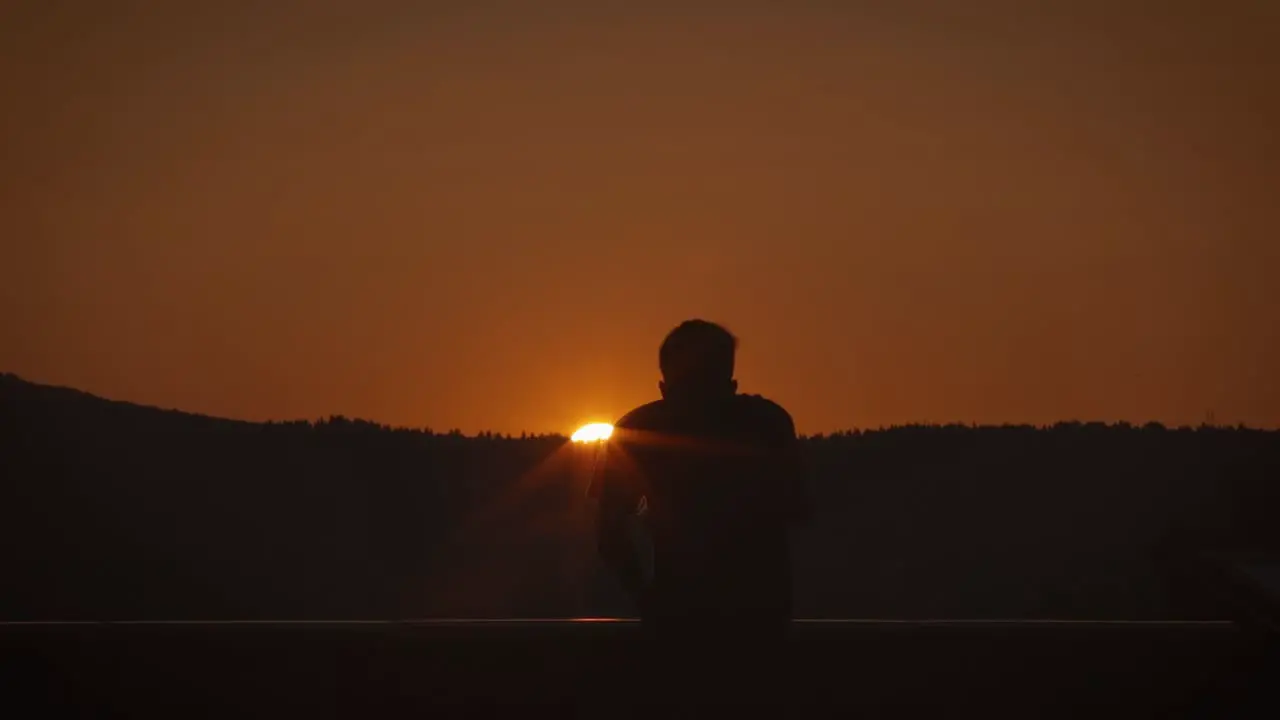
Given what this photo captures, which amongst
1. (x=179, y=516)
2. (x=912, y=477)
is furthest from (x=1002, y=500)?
(x=179, y=516)

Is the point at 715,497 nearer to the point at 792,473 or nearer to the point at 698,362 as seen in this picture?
the point at 792,473

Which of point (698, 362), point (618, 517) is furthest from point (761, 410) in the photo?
point (618, 517)

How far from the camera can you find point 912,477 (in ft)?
143

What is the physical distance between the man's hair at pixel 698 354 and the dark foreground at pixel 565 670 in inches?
37.5

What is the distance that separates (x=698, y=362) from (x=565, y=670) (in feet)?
4.67

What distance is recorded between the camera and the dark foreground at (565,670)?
4512mm

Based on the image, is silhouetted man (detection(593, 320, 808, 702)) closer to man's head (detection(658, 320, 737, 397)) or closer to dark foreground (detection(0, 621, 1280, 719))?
man's head (detection(658, 320, 737, 397))

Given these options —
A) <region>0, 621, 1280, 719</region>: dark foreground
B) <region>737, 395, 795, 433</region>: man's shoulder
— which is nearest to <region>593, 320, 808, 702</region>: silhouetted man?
<region>737, 395, 795, 433</region>: man's shoulder

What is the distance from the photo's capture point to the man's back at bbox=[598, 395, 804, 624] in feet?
12.0

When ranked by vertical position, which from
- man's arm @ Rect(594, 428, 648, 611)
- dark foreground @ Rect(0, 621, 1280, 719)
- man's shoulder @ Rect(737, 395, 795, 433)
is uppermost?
man's shoulder @ Rect(737, 395, 795, 433)

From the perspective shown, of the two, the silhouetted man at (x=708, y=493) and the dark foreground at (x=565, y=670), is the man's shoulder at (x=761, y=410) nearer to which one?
the silhouetted man at (x=708, y=493)

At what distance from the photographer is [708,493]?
3.69 metres

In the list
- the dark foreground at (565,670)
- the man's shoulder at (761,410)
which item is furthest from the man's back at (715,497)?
the dark foreground at (565,670)

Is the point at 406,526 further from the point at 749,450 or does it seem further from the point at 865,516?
the point at 749,450
